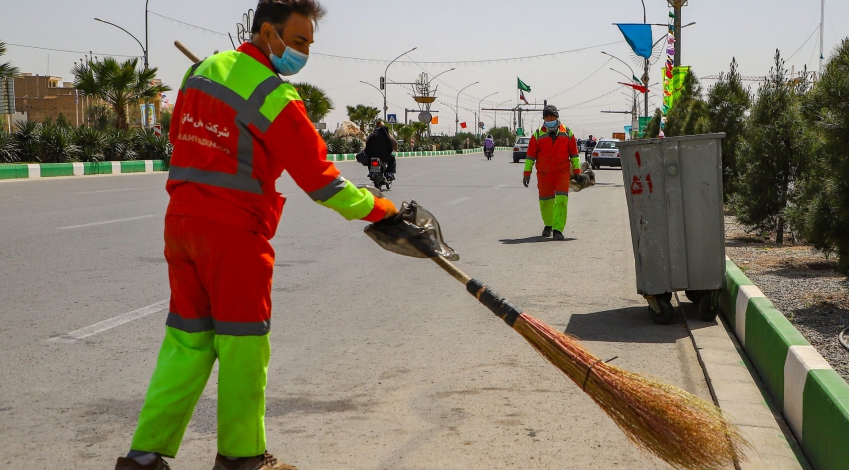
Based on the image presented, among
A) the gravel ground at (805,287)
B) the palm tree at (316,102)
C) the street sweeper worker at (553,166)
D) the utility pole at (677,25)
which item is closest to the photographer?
the gravel ground at (805,287)

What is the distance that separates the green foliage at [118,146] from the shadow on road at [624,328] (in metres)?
25.9

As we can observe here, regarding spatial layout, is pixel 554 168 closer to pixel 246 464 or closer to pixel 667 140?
pixel 667 140

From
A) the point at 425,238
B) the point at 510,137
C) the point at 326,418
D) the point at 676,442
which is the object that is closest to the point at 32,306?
the point at 326,418

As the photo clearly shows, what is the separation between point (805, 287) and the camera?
24.8ft

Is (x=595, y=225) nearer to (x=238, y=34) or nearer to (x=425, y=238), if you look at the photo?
(x=425, y=238)

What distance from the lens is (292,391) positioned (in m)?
4.80

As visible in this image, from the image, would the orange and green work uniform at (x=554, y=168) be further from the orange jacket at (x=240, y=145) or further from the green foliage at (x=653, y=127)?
the green foliage at (x=653, y=127)

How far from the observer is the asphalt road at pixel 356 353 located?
3967mm

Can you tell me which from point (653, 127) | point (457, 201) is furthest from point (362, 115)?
point (457, 201)

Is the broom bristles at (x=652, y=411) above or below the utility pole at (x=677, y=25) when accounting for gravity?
below

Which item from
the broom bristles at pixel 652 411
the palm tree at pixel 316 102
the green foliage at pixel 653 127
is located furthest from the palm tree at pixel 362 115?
the broom bristles at pixel 652 411

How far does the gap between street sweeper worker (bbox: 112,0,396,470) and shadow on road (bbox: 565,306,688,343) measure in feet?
11.2

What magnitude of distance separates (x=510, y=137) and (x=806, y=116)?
14849 cm

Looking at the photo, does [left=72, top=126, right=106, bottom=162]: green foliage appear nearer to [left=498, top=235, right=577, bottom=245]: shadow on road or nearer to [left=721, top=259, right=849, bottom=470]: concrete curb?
[left=498, top=235, right=577, bottom=245]: shadow on road
